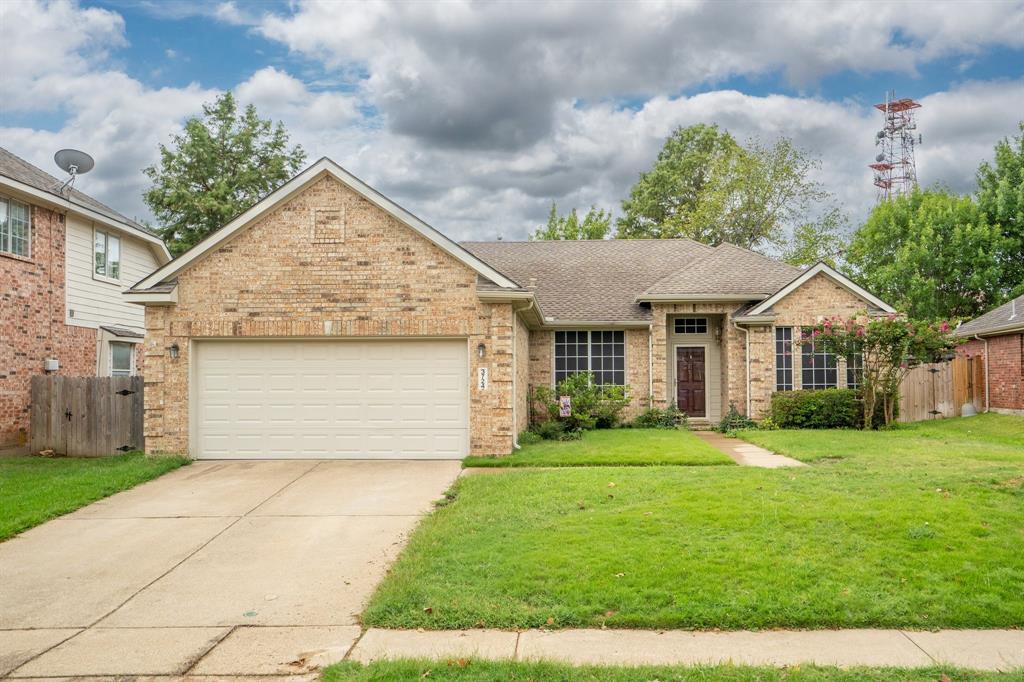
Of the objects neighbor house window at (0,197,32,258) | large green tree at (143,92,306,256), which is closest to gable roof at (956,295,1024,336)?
neighbor house window at (0,197,32,258)

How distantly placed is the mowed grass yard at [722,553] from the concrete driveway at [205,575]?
553 millimetres

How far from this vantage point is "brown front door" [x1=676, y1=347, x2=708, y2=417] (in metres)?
18.9

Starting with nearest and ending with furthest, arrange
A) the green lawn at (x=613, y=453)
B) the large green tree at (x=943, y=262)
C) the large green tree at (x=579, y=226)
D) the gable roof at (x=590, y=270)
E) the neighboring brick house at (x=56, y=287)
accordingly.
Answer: the green lawn at (x=613, y=453) → the neighboring brick house at (x=56, y=287) → the gable roof at (x=590, y=270) → the large green tree at (x=943, y=262) → the large green tree at (x=579, y=226)

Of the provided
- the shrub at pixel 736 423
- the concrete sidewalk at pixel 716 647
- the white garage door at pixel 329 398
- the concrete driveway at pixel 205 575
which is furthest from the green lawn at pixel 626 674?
the shrub at pixel 736 423

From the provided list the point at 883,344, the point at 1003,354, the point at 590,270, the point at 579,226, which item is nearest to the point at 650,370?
the point at 590,270

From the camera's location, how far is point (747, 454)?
12.9 m

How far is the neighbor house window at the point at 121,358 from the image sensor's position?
60.5 feet

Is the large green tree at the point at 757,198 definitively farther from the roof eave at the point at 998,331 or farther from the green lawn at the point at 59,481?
the green lawn at the point at 59,481

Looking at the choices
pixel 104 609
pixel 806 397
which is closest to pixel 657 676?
pixel 104 609

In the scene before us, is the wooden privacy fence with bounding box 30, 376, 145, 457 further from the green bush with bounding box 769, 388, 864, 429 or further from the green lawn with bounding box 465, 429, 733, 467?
the green bush with bounding box 769, 388, 864, 429

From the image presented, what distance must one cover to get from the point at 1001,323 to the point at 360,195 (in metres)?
19.4

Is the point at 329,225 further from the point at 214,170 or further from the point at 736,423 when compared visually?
the point at 214,170

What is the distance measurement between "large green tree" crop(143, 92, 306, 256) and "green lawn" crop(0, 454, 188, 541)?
984 inches

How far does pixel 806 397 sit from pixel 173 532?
46.1 ft
